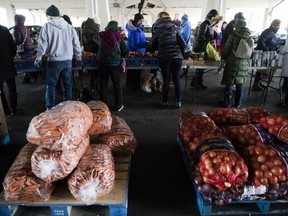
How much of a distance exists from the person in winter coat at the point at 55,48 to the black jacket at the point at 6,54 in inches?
18.4

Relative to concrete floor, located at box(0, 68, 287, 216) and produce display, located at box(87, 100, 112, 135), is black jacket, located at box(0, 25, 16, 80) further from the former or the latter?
produce display, located at box(87, 100, 112, 135)

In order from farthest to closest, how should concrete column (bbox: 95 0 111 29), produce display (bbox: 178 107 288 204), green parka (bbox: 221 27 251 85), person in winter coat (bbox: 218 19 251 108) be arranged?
concrete column (bbox: 95 0 111 29)
green parka (bbox: 221 27 251 85)
person in winter coat (bbox: 218 19 251 108)
produce display (bbox: 178 107 288 204)

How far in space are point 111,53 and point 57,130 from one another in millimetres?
2676

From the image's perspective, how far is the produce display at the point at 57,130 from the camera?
5.79ft

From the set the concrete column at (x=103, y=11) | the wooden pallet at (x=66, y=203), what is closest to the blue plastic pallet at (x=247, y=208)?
the wooden pallet at (x=66, y=203)

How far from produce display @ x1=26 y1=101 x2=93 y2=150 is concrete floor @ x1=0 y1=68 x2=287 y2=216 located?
95cm

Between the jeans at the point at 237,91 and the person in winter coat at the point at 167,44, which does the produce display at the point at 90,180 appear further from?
the jeans at the point at 237,91

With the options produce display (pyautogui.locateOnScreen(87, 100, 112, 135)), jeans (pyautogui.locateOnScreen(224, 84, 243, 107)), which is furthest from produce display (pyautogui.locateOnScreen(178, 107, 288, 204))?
jeans (pyautogui.locateOnScreen(224, 84, 243, 107))

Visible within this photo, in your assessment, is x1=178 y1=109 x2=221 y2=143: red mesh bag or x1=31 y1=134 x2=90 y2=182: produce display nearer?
x1=31 y1=134 x2=90 y2=182: produce display

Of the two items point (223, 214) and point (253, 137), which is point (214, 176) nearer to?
point (223, 214)

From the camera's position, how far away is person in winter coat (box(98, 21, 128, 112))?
13.4 ft

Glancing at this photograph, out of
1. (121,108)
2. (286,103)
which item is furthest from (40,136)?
(286,103)

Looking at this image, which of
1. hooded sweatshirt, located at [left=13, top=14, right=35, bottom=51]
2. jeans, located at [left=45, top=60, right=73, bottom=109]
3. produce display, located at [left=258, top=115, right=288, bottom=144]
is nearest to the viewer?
produce display, located at [left=258, top=115, right=288, bottom=144]

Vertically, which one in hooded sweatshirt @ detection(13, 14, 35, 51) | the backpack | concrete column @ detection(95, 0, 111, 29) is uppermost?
concrete column @ detection(95, 0, 111, 29)
